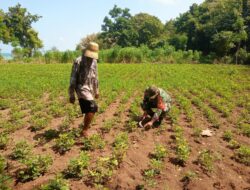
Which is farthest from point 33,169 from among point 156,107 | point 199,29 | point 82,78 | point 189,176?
point 199,29

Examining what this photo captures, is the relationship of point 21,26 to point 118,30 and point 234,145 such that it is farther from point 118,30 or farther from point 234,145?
point 234,145

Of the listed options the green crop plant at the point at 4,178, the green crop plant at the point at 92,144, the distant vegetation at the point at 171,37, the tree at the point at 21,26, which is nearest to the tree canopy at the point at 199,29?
the distant vegetation at the point at 171,37

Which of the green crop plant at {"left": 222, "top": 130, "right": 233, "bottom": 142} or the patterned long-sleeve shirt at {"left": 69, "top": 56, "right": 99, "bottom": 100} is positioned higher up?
the patterned long-sleeve shirt at {"left": 69, "top": 56, "right": 99, "bottom": 100}

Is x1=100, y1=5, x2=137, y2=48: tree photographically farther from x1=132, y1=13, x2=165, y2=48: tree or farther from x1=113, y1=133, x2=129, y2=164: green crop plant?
x1=113, y1=133, x2=129, y2=164: green crop plant

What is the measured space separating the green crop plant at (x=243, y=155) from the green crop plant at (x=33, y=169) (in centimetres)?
348

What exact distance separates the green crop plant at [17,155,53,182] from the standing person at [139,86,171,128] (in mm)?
2838

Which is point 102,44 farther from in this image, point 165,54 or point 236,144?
point 236,144

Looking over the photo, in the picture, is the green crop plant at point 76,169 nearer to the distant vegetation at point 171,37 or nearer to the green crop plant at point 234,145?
the green crop plant at point 234,145

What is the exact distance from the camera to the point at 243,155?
17.9ft

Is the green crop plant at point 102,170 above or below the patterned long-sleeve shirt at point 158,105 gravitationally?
below

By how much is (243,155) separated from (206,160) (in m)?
0.96

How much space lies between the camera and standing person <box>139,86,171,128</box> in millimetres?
6840

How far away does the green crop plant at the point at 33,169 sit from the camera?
430 cm

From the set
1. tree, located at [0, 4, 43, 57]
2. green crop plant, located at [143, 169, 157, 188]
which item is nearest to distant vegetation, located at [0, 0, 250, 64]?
tree, located at [0, 4, 43, 57]
